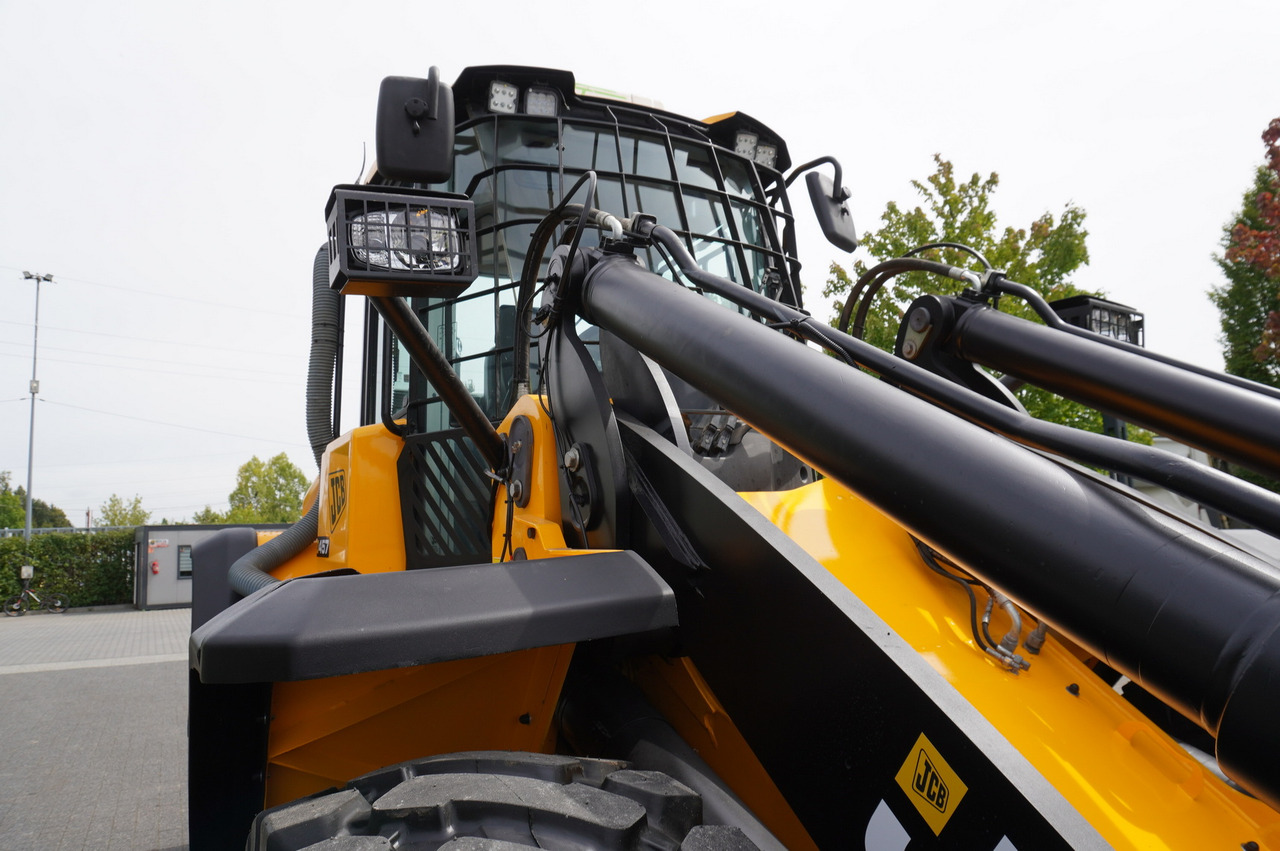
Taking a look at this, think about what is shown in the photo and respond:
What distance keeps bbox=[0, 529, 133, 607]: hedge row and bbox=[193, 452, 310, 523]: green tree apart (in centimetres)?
3328

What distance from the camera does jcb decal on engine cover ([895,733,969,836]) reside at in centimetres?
117

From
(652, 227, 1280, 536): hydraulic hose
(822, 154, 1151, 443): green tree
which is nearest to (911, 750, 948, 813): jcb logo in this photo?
(652, 227, 1280, 536): hydraulic hose

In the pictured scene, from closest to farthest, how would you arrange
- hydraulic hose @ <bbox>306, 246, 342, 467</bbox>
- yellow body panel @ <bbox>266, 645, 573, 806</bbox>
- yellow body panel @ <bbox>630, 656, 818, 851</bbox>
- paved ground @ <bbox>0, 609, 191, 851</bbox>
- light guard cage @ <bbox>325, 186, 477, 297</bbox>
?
yellow body panel @ <bbox>630, 656, 818, 851</bbox> → yellow body panel @ <bbox>266, 645, 573, 806</bbox> → light guard cage @ <bbox>325, 186, 477, 297</bbox> → paved ground @ <bbox>0, 609, 191, 851</bbox> → hydraulic hose @ <bbox>306, 246, 342, 467</bbox>

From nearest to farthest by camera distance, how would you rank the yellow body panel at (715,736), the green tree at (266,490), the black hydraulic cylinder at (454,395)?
1. the yellow body panel at (715,736)
2. the black hydraulic cylinder at (454,395)
3. the green tree at (266,490)

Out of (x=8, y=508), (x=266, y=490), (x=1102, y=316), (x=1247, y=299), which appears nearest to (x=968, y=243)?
(x=1102, y=316)

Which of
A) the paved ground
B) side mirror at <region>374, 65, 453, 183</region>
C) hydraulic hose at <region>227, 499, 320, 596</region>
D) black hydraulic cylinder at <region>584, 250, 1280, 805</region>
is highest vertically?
side mirror at <region>374, 65, 453, 183</region>

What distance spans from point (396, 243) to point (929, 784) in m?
1.48

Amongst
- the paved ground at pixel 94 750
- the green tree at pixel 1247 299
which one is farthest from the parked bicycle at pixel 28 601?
the green tree at pixel 1247 299

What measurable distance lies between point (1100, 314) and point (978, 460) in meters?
2.58

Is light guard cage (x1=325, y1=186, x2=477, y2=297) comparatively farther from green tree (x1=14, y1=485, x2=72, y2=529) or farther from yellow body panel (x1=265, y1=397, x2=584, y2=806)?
green tree (x1=14, y1=485, x2=72, y2=529)

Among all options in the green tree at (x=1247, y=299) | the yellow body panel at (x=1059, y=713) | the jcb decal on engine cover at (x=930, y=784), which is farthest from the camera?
the green tree at (x=1247, y=299)

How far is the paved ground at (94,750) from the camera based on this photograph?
4.20 m

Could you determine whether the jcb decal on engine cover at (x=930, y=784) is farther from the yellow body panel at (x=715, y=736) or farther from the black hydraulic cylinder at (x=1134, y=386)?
the black hydraulic cylinder at (x=1134, y=386)

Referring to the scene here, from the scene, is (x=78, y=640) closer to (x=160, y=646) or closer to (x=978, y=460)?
(x=160, y=646)
